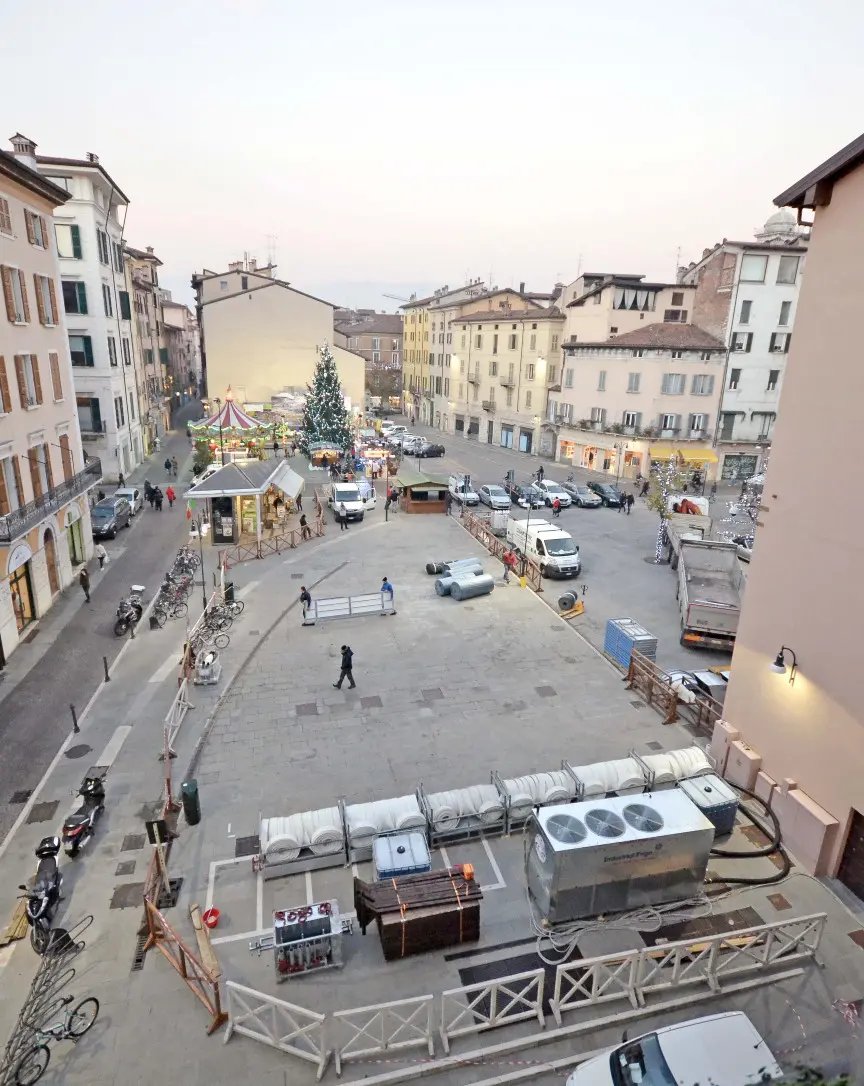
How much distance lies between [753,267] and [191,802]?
148ft

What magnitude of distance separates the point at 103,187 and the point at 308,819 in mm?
37948

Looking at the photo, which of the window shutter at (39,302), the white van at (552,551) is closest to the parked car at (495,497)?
the white van at (552,551)

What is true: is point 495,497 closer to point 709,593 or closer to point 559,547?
point 559,547

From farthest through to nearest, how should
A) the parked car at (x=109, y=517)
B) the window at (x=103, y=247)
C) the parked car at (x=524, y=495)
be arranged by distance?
the parked car at (x=524, y=495) → the window at (x=103, y=247) → the parked car at (x=109, y=517)

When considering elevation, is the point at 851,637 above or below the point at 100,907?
above

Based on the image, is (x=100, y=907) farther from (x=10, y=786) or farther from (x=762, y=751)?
(x=762, y=751)

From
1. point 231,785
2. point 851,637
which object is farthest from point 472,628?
point 851,637

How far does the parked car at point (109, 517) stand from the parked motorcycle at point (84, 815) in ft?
60.3

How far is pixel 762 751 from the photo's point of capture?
12.3 meters

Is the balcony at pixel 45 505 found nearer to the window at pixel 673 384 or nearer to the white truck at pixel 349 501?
the white truck at pixel 349 501

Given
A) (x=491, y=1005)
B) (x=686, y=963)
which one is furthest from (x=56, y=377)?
(x=686, y=963)

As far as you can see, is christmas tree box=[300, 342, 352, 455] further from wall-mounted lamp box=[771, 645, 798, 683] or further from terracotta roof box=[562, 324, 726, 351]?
wall-mounted lamp box=[771, 645, 798, 683]

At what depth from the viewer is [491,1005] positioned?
798cm

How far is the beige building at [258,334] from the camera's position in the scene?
190 ft
